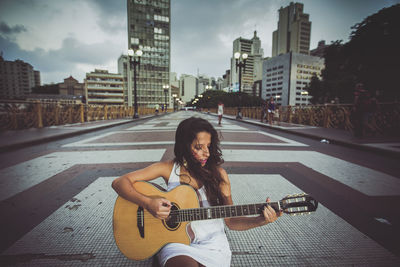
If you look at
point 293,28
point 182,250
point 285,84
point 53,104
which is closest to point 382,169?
point 182,250

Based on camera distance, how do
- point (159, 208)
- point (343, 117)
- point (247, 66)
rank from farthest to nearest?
point (247, 66), point (343, 117), point (159, 208)

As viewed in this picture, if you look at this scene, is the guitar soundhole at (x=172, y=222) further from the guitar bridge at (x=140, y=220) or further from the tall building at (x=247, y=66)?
the tall building at (x=247, y=66)

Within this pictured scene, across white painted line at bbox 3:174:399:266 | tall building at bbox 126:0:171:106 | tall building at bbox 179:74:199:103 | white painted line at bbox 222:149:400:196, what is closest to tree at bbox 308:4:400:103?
white painted line at bbox 222:149:400:196

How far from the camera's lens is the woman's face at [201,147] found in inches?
55.6

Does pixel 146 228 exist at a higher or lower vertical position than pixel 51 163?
higher

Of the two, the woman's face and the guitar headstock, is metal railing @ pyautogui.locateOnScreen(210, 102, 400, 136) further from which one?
the woman's face

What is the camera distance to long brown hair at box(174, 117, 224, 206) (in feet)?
4.57

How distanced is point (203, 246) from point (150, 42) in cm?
10902

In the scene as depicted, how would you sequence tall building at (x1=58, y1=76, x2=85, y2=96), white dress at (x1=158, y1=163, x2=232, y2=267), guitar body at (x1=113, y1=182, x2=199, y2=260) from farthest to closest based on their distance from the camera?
1. tall building at (x1=58, y1=76, x2=85, y2=96)
2. guitar body at (x1=113, y1=182, x2=199, y2=260)
3. white dress at (x1=158, y1=163, x2=232, y2=267)

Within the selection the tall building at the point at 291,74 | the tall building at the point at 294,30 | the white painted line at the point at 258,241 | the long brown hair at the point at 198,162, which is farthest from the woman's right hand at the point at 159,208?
the tall building at the point at 294,30

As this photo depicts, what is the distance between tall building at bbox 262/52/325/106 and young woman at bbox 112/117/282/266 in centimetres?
12910

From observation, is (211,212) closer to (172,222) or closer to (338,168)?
(172,222)

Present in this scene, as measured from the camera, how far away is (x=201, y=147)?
1411 millimetres

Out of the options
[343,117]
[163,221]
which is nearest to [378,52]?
[343,117]
